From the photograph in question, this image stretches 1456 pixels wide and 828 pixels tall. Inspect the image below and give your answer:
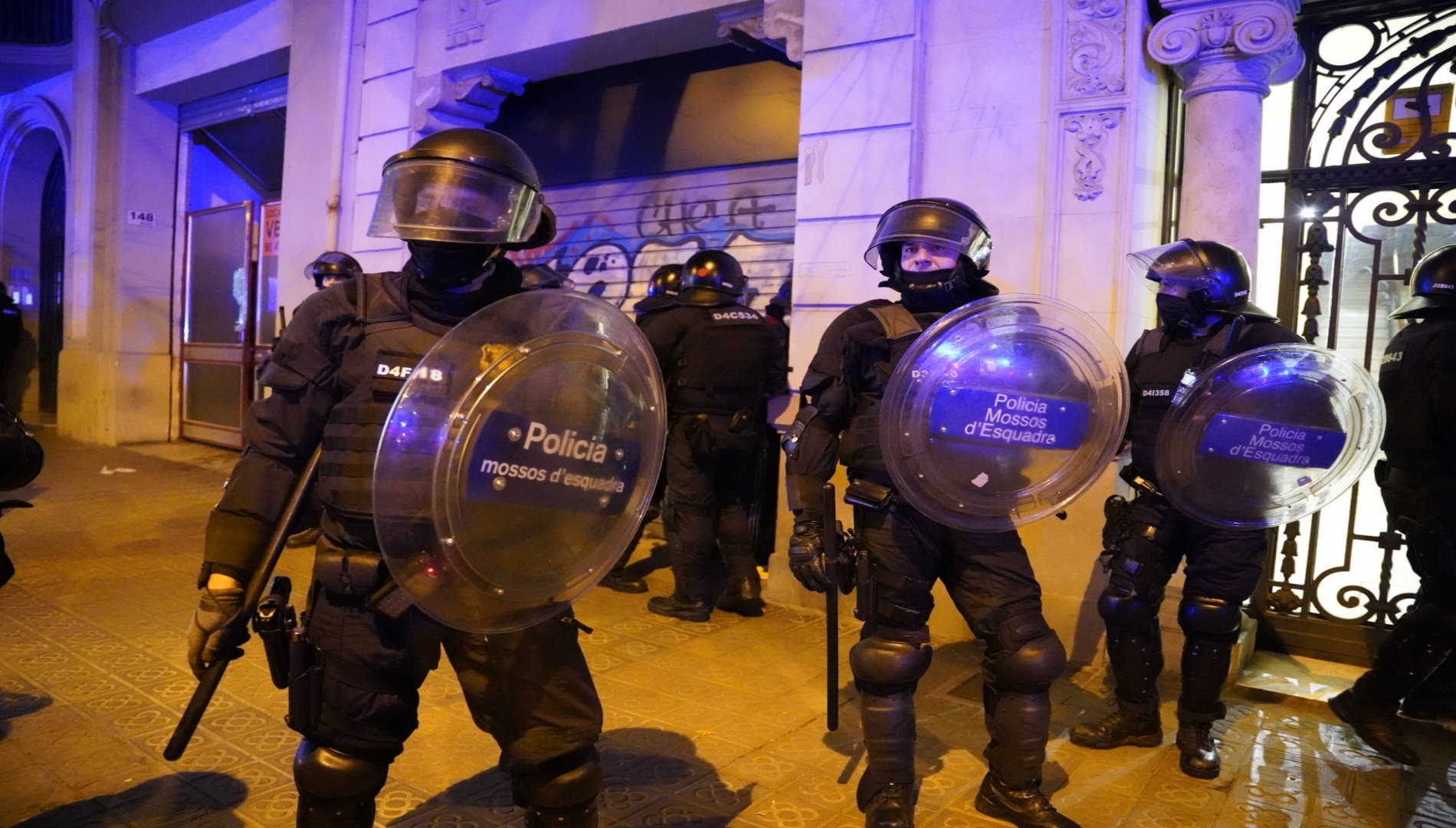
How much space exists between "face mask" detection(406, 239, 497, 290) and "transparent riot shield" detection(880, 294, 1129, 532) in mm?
1250

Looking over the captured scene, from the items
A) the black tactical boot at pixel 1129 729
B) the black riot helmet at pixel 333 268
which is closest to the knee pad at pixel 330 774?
the black tactical boot at pixel 1129 729

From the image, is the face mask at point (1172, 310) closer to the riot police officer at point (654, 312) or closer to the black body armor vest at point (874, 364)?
the black body armor vest at point (874, 364)

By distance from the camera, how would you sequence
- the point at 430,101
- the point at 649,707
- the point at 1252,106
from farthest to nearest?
the point at 430,101
the point at 1252,106
the point at 649,707

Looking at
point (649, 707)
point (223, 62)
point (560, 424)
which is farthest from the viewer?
point (223, 62)

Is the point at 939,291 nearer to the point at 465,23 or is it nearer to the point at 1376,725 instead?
the point at 1376,725

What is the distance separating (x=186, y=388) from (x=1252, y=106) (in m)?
11.9

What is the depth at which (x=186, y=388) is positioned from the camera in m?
12.0

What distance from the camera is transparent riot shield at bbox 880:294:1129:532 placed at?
9.21 ft

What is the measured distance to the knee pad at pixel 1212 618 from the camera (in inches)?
140

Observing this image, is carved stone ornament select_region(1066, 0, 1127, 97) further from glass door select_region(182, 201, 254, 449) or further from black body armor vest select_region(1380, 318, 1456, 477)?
glass door select_region(182, 201, 254, 449)

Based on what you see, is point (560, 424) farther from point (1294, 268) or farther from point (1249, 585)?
point (1294, 268)

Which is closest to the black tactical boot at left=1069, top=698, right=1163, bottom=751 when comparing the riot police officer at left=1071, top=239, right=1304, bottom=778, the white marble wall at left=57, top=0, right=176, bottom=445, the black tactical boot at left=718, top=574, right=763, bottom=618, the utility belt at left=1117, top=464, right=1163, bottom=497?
the riot police officer at left=1071, top=239, right=1304, bottom=778

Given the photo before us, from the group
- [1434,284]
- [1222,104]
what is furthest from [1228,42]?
[1434,284]

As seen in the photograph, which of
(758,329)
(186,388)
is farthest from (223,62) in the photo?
(758,329)
